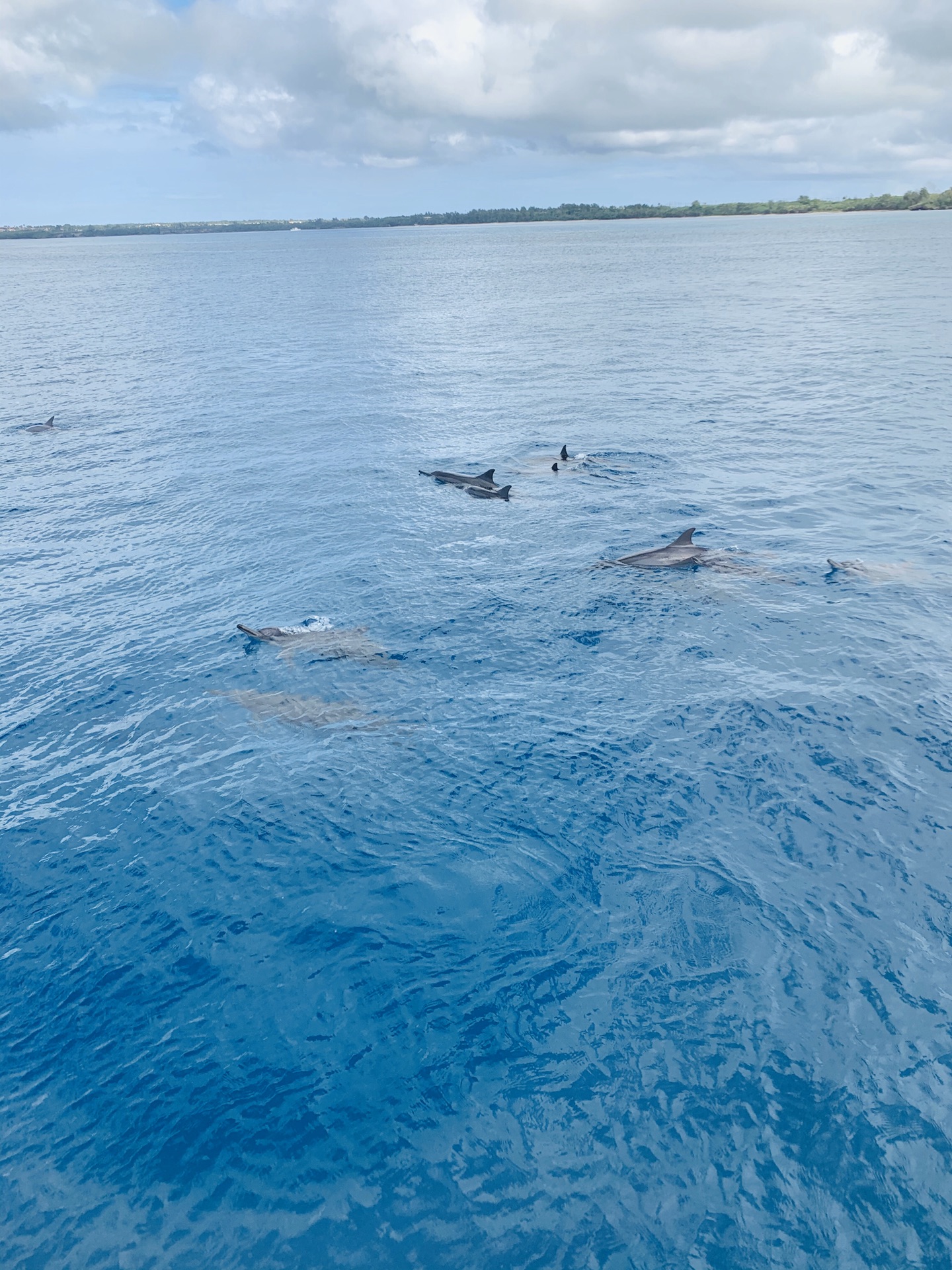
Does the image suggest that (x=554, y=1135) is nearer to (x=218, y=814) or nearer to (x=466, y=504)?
(x=218, y=814)

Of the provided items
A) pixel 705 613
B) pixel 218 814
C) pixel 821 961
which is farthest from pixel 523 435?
pixel 821 961

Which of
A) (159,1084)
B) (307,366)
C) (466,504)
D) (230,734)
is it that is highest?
(159,1084)

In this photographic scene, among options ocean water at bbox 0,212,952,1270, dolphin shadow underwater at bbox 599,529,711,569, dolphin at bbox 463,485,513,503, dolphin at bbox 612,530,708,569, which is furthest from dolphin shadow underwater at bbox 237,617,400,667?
dolphin at bbox 463,485,513,503

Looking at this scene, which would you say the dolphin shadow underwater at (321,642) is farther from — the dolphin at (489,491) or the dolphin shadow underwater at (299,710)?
the dolphin at (489,491)

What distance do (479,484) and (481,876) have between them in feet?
88.9

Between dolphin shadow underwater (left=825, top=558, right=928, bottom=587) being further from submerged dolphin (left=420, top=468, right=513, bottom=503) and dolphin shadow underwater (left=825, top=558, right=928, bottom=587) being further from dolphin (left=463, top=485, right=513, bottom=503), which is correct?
submerged dolphin (left=420, top=468, right=513, bottom=503)

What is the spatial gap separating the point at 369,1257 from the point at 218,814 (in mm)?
10482

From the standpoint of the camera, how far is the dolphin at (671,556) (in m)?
30.5

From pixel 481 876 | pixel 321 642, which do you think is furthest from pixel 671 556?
pixel 481 876

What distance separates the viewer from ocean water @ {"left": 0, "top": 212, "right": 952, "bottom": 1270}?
11398 millimetres

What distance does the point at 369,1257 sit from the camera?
10.6 m

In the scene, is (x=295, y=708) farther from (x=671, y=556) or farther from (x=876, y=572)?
(x=876, y=572)

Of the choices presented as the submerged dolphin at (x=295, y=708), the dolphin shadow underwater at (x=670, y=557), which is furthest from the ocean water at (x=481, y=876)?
the dolphin shadow underwater at (x=670, y=557)

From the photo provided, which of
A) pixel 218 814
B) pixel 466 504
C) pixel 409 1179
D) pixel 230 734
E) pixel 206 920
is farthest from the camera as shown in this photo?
pixel 466 504
